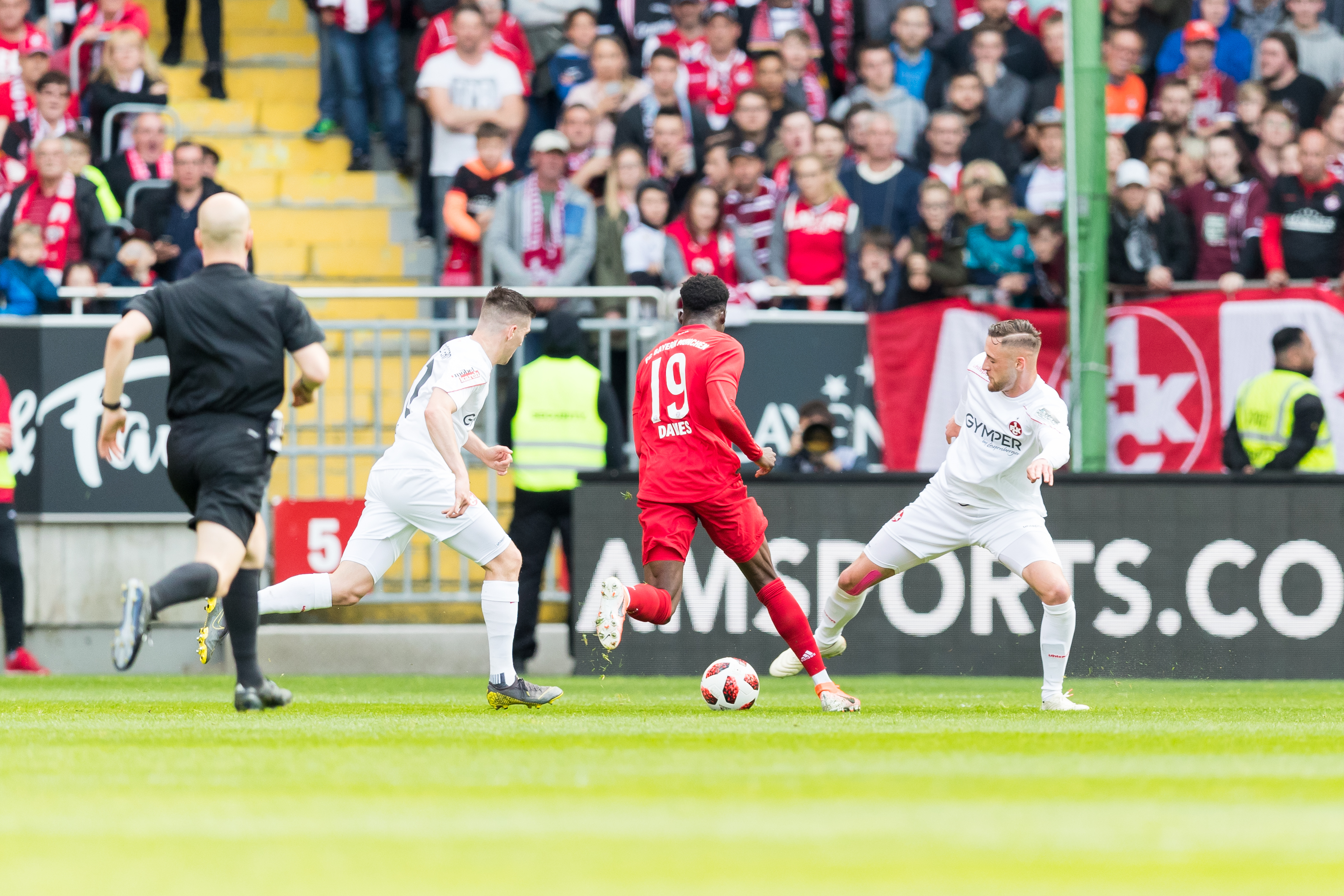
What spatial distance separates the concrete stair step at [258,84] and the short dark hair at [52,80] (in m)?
2.34

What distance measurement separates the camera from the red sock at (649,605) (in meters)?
8.37

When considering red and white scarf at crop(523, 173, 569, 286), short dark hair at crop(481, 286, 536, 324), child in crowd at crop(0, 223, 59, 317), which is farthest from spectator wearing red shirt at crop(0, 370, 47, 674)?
short dark hair at crop(481, 286, 536, 324)

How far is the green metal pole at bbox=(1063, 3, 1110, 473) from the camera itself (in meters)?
13.3

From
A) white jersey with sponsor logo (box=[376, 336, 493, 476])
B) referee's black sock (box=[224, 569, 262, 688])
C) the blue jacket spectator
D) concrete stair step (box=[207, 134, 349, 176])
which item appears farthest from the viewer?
concrete stair step (box=[207, 134, 349, 176])

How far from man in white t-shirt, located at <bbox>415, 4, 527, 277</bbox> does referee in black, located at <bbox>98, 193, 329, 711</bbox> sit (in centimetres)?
730

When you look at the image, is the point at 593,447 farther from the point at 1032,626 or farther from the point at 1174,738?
the point at 1174,738

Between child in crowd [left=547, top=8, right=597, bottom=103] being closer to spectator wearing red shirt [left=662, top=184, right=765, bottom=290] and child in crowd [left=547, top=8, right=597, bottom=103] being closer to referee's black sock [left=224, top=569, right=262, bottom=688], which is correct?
spectator wearing red shirt [left=662, top=184, right=765, bottom=290]

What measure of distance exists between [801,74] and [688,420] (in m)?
7.84

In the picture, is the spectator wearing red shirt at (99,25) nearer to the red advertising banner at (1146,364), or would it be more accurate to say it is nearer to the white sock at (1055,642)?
the red advertising banner at (1146,364)

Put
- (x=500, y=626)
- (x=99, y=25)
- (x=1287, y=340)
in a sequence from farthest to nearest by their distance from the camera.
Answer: (x=99, y=25)
(x=1287, y=340)
(x=500, y=626)

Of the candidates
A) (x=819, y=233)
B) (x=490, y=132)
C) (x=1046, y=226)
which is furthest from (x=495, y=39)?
(x=1046, y=226)

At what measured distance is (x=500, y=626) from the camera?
8.59 m

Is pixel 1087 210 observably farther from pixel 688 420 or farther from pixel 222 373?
pixel 222 373

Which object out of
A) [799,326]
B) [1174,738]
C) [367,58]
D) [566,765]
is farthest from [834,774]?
[367,58]
